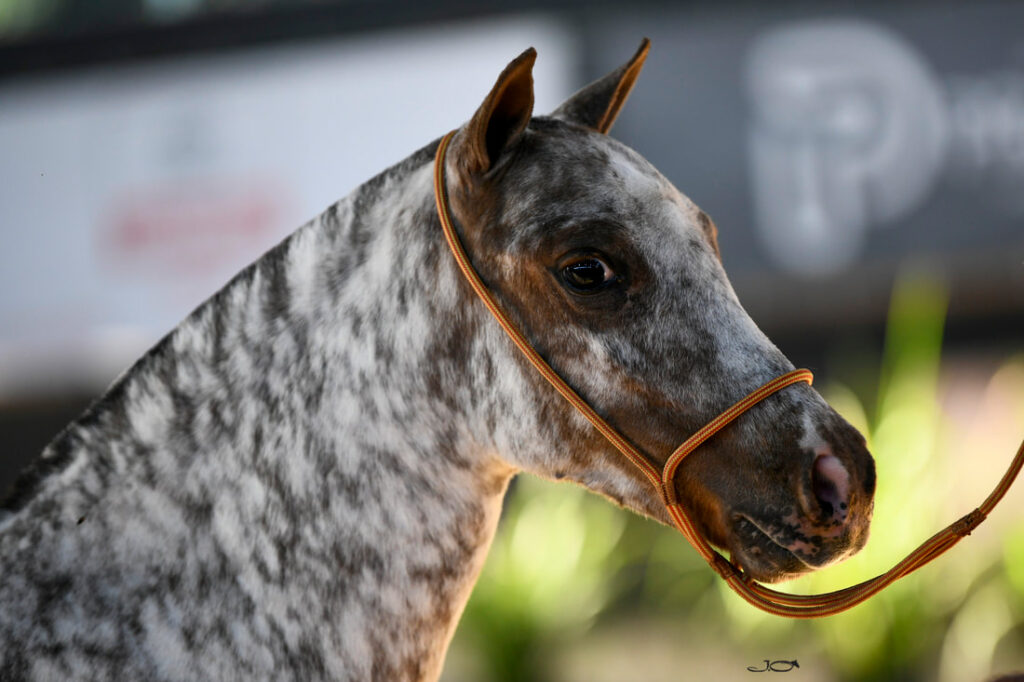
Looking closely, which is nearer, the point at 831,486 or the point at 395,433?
the point at 831,486

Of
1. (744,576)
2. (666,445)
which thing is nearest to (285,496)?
(666,445)

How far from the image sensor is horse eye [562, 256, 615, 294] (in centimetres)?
122

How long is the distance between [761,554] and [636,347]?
324 millimetres

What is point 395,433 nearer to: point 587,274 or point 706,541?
point 587,274

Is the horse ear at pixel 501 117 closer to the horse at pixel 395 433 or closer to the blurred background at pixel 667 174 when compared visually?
the horse at pixel 395 433

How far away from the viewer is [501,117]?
51.7 inches

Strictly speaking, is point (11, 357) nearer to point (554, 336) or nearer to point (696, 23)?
point (696, 23)

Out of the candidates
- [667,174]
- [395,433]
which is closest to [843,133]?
[667,174]

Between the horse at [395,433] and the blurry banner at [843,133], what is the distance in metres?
2.97

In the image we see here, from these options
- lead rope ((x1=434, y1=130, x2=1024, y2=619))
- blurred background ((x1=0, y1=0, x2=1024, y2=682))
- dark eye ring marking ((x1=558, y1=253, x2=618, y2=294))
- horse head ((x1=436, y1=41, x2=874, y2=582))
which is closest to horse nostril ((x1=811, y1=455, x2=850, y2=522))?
horse head ((x1=436, y1=41, x2=874, y2=582))

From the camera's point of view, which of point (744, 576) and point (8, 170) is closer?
point (744, 576)

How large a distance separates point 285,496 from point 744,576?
68cm

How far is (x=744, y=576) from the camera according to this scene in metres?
1.19

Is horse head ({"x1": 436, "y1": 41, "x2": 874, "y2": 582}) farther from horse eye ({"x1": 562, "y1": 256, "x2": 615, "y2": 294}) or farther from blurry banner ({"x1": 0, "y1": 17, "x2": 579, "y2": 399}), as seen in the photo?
blurry banner ({"x1": 0, "y1": 17, "x2": 579, "y2": 399})
